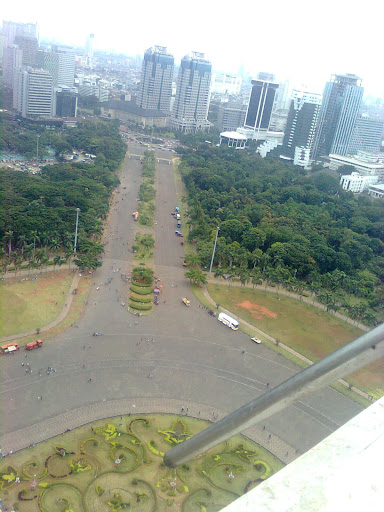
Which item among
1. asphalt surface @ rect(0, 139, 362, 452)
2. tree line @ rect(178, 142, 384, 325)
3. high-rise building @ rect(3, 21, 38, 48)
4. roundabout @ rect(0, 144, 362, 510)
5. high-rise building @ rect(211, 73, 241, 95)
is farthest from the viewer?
high-rise building @ rect(211, 73, 241, 95)

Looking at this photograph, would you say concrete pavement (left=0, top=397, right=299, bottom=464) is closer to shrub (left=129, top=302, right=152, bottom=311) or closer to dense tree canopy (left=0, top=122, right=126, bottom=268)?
shrub (left=129, top=302, right=152, bottom=311)

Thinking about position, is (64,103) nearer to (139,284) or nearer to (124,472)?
(139,284)

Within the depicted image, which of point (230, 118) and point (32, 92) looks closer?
point (32, 92)

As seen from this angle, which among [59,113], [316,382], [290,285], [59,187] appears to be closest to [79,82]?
[59,113]

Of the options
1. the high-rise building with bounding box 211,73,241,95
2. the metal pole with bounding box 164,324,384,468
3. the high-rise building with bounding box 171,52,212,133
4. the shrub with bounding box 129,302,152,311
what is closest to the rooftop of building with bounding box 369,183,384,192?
the high-rise building with bounding box 171,52,212,133

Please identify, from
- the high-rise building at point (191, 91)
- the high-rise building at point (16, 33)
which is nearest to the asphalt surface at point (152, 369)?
the high-rise building at point (16, 33)

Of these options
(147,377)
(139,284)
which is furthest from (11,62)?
(147,377)
